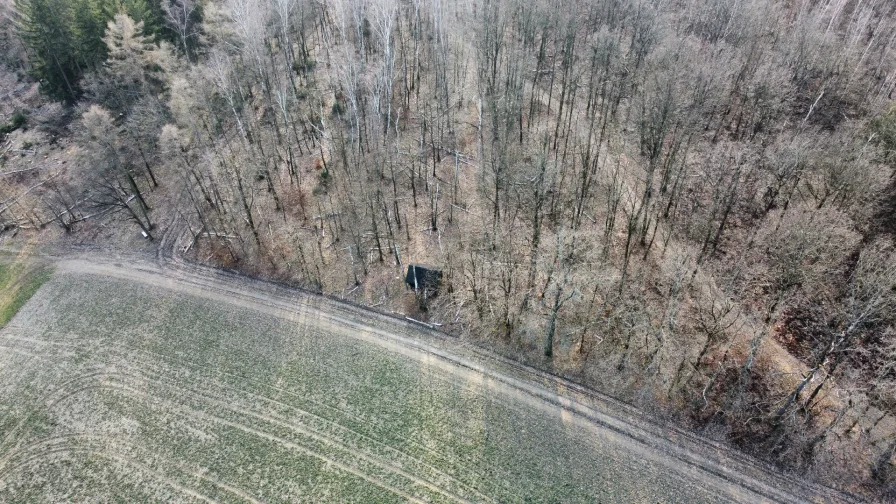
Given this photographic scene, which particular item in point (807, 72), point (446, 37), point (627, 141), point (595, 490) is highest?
point (446, 37)

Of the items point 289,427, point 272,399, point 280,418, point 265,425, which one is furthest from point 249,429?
point 289,427

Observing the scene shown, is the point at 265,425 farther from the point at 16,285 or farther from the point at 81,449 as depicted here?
the point at 16,285

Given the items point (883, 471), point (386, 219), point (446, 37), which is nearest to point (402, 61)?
point (446, 37)

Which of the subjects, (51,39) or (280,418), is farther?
(51,39)

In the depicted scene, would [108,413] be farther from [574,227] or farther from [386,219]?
[574,227]

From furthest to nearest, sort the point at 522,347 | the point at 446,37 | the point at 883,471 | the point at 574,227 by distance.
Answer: the point at 446,37 → the point at 574,227 → the point at 522,347 → the point at 883,471

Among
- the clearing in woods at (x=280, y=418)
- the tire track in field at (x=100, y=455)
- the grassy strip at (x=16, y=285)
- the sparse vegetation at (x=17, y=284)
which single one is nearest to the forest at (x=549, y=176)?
the clearing in woods at (x=280, y=418)

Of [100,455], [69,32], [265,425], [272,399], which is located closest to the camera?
[100,455]
